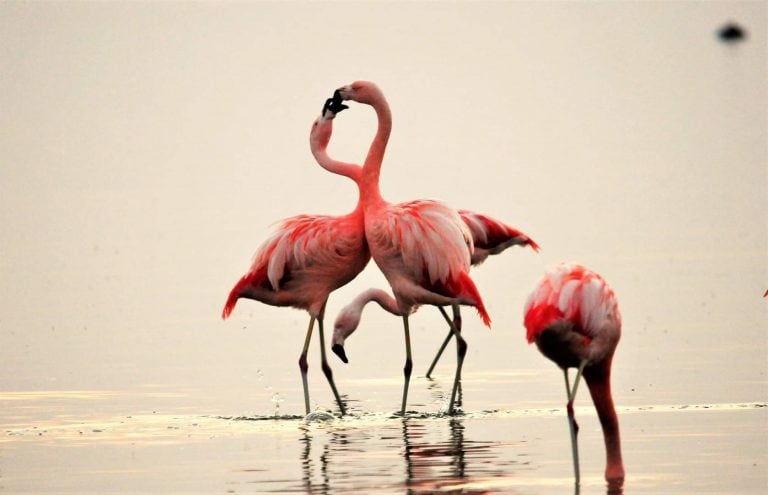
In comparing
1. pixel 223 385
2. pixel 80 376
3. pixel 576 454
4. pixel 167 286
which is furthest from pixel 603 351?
pixel 167 286

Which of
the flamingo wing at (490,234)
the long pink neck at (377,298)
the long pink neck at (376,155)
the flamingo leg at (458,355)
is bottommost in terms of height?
the flamingo leg at (458,355)

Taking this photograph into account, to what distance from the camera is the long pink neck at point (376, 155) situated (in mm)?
11430

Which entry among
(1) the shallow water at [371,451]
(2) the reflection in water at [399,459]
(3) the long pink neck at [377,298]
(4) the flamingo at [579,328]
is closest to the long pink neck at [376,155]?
(3) the long pink neck at [377,298]

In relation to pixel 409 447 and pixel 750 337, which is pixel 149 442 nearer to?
pixel 409 447

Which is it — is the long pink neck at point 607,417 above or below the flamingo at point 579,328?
below

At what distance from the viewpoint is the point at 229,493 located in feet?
25.9

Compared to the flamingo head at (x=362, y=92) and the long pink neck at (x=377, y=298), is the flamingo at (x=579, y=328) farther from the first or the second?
the long pink neck at (x=377, y=298)

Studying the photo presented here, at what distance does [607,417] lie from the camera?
325 inches

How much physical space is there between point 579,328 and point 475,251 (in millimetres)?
4961

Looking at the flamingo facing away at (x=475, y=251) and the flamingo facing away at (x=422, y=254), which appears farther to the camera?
the flamingo facing away at (x=475, y=251)

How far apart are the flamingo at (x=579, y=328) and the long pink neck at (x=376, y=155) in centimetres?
311

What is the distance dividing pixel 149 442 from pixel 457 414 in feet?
6.08

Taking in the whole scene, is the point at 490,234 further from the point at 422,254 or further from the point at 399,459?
the point at 399,459

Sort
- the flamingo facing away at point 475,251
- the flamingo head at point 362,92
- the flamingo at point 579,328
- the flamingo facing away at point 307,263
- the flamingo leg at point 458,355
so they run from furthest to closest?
the flamingo facing away at point 475,251 → the flamingo head at point 362,92 → the flamingo facing away at point 307,263 → the flamingo leg at point 458,355 → the flamingo at point 579,328
